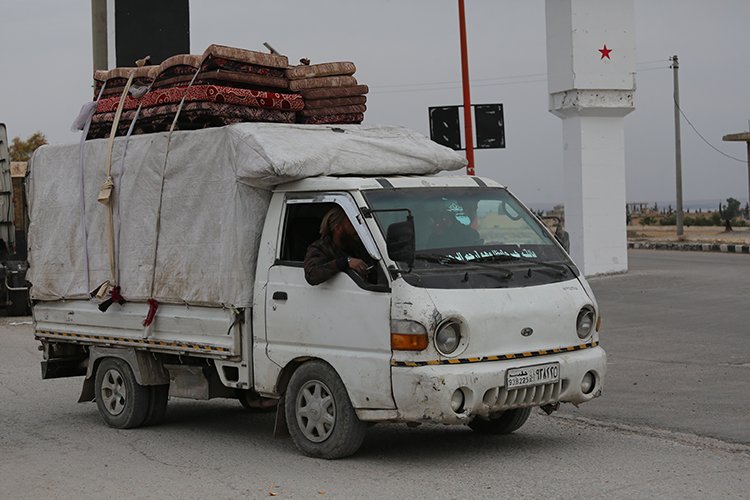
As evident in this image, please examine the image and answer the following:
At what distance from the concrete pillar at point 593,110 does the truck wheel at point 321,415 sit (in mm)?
16128

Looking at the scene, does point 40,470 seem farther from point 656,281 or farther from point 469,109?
point 656,281

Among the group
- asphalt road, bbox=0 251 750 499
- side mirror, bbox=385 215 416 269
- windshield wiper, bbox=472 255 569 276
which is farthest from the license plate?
side mirror, bbox=385 215 416 269

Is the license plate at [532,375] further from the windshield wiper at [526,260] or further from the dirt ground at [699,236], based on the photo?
the dirt ground at [699,236]

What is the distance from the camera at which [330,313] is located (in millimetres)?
8180

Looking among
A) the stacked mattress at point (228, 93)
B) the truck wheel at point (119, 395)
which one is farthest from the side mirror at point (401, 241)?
the truck wheel at point (119, 395)

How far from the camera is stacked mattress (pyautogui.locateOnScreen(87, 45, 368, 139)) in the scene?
9.52 m

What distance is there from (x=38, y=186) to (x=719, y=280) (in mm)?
15002

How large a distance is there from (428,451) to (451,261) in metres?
1.51

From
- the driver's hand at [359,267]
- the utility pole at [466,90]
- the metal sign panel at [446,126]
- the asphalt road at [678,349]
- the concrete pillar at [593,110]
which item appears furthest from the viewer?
the concrete pillar at [593,110]

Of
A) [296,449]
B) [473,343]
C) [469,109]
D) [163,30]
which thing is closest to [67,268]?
[296,449]

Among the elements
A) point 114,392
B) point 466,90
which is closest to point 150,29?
point 466,90

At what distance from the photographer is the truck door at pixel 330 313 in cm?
785

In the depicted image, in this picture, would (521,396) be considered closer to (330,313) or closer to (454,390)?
(454,390)

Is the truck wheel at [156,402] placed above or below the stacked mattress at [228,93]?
below
